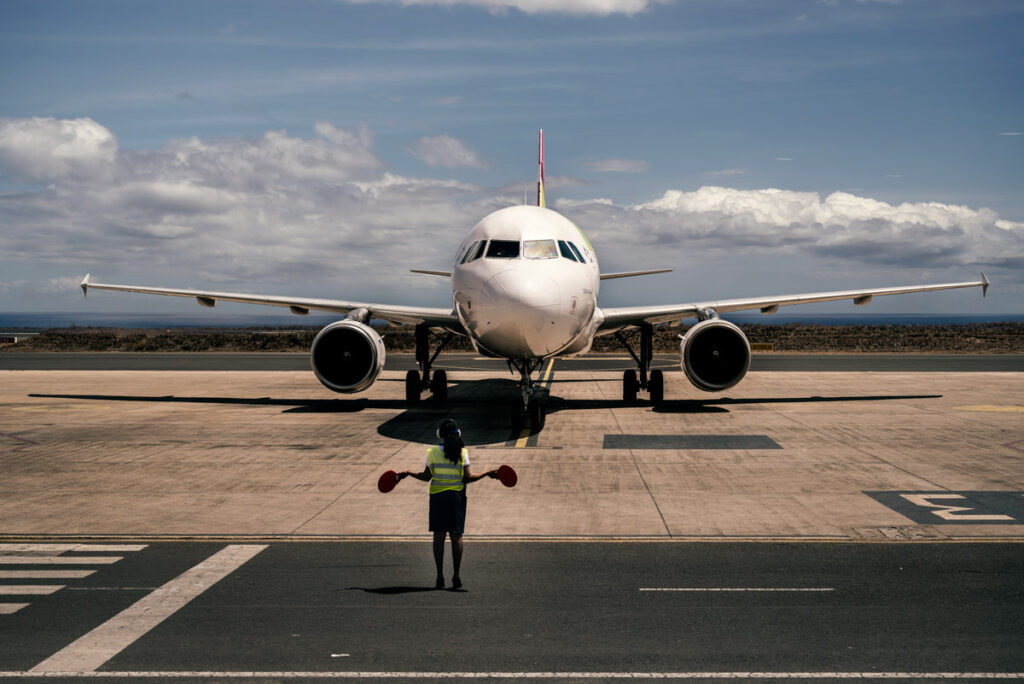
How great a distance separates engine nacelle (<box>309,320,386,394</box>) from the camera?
1944 cm

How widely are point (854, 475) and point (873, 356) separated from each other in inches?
1436

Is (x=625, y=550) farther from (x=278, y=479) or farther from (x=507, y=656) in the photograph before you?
(x=278, y=479)

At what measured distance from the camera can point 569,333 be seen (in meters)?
16.2

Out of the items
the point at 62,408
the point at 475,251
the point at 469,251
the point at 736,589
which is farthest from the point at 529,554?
the point at 62,408

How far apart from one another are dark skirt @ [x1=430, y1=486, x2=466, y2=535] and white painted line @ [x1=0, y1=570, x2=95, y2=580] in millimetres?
3425

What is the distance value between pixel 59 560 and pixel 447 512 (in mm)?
4165

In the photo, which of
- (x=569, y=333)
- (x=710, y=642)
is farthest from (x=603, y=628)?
(x=569, y=333)

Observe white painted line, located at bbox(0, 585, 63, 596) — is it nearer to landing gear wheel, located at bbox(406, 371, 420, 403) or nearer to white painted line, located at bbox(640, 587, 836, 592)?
white painted line, located at bbox(640, 587, 836, 592)

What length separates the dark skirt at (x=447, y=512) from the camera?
750 cm

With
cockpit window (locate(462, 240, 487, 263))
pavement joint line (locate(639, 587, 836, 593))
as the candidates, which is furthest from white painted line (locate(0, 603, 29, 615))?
cockpit window (locate(462, 240, 487, 263))

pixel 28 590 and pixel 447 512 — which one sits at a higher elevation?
pixel 447 512

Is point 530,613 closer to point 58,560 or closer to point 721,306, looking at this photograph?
point 58,560

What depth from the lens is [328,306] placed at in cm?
2200

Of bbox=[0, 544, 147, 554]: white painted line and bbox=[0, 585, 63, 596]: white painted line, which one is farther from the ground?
bbox=[0, 585, 63, 596]: white painted line
